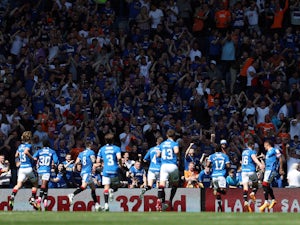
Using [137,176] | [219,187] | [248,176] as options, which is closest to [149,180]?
[137,176]

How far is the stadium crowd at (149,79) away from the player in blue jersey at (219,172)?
2.48 ft

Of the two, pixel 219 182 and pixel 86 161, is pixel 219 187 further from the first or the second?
pixel 86 161

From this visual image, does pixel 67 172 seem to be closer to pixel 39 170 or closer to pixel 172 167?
pixel 39 170

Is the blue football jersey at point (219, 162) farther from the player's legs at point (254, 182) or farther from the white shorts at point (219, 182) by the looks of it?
the player's legs at point (254, 182)

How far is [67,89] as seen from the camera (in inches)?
1391

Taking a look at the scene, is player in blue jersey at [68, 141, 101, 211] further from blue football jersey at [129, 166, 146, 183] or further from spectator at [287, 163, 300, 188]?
spectator at [287, 163, 300, 188]

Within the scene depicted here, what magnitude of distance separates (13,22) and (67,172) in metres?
7.88

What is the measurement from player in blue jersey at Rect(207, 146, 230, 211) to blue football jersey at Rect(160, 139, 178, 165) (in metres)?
2.15

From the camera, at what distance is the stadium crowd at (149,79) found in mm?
33406

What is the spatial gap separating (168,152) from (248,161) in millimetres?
2674

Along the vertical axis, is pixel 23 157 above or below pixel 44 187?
above

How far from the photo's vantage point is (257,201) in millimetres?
31234

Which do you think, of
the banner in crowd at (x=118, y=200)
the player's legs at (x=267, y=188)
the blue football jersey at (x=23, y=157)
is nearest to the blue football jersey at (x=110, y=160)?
the banner in crowd at (x=118, y=200)

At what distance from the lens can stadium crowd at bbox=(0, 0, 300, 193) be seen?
33.4m
